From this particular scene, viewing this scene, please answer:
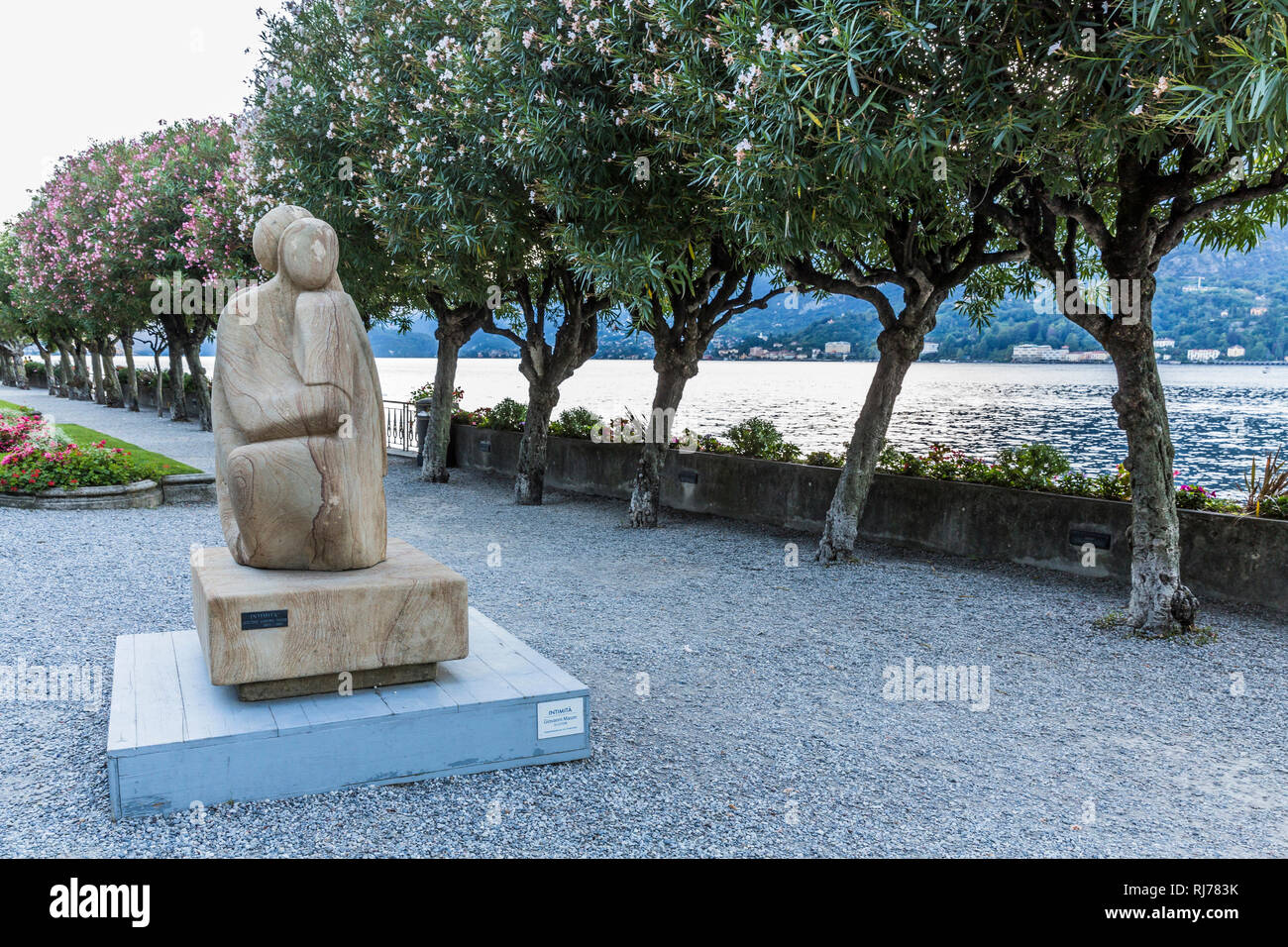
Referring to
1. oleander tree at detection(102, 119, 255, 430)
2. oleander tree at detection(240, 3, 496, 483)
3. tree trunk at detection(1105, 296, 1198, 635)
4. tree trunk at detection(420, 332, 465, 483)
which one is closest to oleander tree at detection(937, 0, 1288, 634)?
tree trunk at detection(1105, 296, 1198, 635)

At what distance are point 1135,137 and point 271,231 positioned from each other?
6203 mm

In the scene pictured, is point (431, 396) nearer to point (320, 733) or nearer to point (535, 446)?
point (535, 446)

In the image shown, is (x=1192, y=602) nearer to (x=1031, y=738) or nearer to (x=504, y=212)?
(x=1031, y=738)

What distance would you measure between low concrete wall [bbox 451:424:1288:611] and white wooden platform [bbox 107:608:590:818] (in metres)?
7.14

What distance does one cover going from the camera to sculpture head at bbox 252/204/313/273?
207 inches

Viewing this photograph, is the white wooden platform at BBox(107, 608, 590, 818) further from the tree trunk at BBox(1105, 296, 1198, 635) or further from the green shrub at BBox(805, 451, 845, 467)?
the green shrub at BBox(805, 451, 845, 467)

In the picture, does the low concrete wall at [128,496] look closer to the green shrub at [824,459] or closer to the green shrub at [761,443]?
the green shrub at [761,443]

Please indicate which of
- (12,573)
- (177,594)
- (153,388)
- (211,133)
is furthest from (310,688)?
(153,388)

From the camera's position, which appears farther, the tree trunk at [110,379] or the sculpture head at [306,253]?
the tree trunk at [110,379]

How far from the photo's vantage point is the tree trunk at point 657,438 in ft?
43.2

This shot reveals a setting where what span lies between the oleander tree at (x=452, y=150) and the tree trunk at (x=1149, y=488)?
510 centimetres

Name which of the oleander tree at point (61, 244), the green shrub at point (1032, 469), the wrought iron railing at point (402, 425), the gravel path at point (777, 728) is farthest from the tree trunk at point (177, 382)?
the green shrub at point (1032, 469)

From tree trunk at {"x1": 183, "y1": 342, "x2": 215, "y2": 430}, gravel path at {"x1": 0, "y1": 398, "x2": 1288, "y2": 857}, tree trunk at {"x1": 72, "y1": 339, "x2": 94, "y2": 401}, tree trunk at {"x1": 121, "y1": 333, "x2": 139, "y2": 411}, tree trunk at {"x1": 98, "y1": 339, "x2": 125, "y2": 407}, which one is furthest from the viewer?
tree trunk at {"x1": 72, "y1": 339, "x2": 94, "y2": 401}

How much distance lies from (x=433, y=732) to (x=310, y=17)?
1374 centimetres
